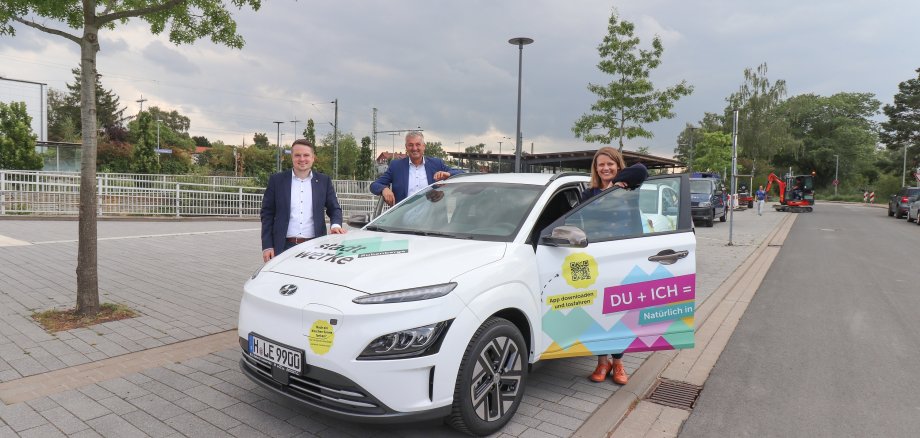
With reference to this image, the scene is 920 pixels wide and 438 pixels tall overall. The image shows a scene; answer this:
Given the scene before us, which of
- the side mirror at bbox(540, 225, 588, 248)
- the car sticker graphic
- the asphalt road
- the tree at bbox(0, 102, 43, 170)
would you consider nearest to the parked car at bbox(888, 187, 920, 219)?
the asphalt road

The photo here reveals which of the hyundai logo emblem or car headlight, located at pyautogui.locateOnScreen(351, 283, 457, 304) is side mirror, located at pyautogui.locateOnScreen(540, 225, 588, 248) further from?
the hyundai logo emblem

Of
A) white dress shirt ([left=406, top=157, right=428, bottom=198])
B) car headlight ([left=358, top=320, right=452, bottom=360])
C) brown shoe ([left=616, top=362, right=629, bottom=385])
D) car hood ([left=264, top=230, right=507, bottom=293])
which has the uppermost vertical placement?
white dress shirt ([left=406, top=157, right=428, bottom=198])

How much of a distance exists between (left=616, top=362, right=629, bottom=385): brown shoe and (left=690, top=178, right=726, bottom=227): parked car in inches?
691

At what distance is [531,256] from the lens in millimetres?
3383

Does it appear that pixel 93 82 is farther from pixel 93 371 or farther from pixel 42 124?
pixel 42 124

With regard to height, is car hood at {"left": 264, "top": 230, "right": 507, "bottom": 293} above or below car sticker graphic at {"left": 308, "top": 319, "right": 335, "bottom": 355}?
above

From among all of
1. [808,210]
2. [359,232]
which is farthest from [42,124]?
[808,210]

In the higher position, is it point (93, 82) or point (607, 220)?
point (93, 82)

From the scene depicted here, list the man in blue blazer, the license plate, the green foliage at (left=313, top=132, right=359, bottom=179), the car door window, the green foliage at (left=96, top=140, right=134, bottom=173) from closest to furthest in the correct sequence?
the license plate, the car door window, the man in blue blazer, the green foliage at (left=96, top=140, right=134, bottom=173), the green foliage at (left=313, top=132, right=359, bottom=179)

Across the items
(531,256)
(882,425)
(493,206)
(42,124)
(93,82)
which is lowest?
(882,425)

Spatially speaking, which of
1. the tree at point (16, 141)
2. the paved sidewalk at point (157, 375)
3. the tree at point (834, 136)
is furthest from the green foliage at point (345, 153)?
the paved sidewalk at point (157, 375)

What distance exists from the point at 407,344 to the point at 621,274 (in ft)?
5.82

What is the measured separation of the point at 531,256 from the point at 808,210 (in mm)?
38498

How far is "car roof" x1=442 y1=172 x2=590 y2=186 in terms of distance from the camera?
4.10 metres
